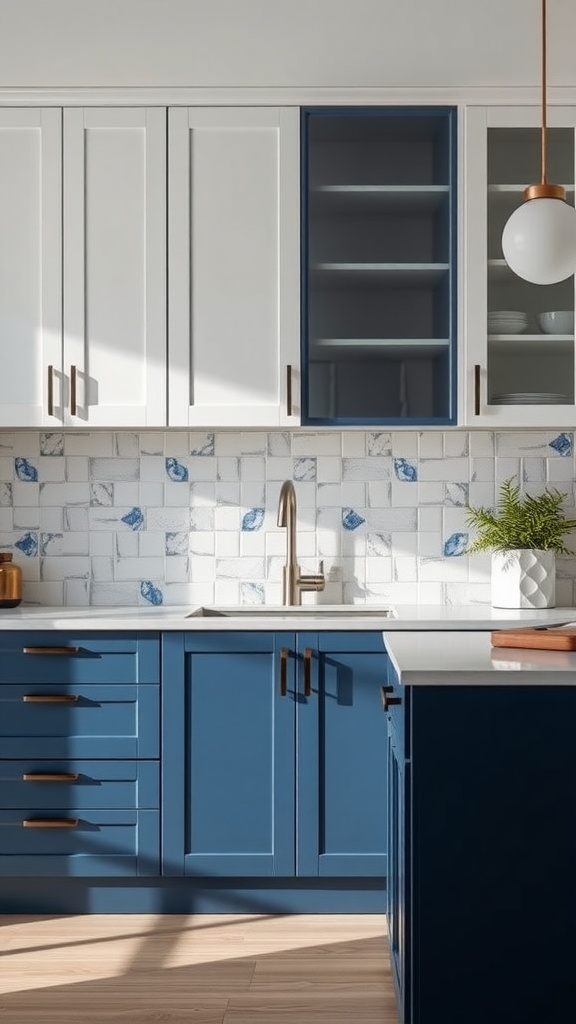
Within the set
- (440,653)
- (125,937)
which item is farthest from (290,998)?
(440,653)

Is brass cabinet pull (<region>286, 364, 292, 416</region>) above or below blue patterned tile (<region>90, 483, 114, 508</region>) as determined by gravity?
above

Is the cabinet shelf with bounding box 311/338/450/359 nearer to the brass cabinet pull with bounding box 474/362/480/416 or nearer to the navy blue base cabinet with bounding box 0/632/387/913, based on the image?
the brass cabinet pull with bounding box 474/362/480/416

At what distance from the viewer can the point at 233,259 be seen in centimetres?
315

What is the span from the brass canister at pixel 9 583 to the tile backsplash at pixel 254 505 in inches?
7.1

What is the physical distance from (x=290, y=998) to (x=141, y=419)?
168 cm

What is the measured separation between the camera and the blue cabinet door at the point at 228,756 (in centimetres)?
296

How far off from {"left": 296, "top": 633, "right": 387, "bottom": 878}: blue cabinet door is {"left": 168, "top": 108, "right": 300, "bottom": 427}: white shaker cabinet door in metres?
0.76

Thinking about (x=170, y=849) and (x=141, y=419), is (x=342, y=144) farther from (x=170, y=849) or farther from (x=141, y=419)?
(x=170, y=849)

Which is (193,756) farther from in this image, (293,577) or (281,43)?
(281,43)

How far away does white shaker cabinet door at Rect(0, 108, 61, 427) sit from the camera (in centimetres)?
315

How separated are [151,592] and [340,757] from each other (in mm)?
922

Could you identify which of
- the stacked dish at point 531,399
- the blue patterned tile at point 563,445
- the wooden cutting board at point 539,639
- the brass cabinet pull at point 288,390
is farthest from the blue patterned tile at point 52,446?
the wooden cutting board at point 539,639

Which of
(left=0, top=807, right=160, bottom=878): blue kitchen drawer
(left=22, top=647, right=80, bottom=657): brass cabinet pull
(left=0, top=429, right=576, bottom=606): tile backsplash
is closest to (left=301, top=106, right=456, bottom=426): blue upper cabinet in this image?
(left=0, top=429, right=576, bottom=606): tile backsplash

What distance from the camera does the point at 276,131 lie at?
3.16 m
